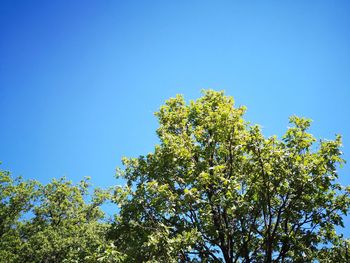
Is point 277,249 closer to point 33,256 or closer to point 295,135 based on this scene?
point 295,135

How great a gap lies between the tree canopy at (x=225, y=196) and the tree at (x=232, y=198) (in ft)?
0.16

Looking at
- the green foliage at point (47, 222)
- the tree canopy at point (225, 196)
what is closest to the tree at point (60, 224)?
the green foliage at point (47, 222)

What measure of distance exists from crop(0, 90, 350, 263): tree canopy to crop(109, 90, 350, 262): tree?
5 cm

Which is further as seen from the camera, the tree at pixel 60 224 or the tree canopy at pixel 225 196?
the tree at pixel 60 224

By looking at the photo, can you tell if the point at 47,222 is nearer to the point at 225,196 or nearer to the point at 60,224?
the point at 60,224

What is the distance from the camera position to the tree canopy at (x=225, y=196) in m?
12.9

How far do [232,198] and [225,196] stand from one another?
1.98 feet

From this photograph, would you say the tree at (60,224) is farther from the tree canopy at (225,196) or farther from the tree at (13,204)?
the tree canopy at (225,196)

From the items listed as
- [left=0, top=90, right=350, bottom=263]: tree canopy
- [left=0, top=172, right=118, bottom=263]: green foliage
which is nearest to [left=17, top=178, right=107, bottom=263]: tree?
[left=0, top=172, right=118, bottom=263]: green foliage

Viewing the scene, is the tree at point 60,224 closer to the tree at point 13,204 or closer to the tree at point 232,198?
the tree at point 13,204

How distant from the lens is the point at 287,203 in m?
13.8

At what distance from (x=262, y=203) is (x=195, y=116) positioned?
7.28 m

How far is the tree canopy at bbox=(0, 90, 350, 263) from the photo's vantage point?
12.9 m

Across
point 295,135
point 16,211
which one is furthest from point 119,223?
point 16,211
